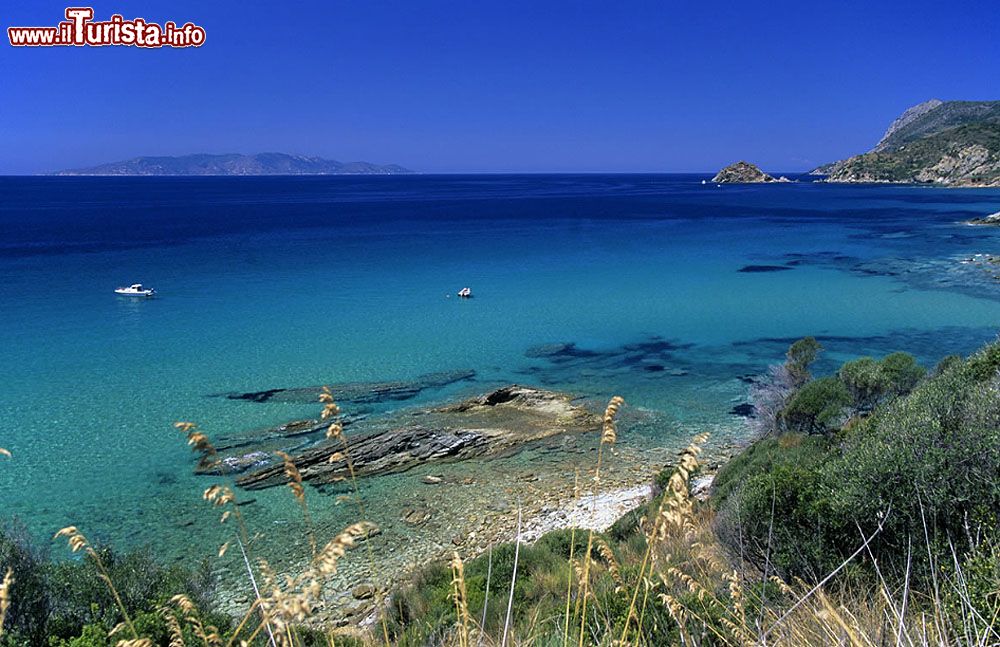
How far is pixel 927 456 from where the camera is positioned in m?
6.50

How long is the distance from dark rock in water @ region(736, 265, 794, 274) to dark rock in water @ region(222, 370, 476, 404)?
109ft

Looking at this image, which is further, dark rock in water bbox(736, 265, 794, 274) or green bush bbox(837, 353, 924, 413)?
dark rock in water bbox(736, 265, 794, 274)

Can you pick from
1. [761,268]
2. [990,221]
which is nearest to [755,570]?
[761,268]

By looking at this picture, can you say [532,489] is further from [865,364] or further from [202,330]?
[202,330]

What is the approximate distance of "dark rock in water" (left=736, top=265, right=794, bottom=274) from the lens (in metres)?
47.2

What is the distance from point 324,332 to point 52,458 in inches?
569

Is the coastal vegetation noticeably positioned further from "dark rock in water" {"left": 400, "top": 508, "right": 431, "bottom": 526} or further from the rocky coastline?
"dark rock in water" {"left": 400, "top": 508, "right": 431, "bottom": 526}

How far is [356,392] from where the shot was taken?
2142 cm

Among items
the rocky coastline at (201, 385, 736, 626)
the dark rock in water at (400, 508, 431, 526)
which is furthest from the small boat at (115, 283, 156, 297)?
the dark rock in water at (400, 508, 431, 526)

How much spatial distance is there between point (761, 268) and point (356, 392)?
3849cm

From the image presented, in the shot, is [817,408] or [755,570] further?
[817,408]

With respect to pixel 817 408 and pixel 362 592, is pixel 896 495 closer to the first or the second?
pixel 362 592

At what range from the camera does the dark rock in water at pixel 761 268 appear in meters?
Result: 47.2

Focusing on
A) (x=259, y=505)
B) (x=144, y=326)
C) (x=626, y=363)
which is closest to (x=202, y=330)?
(x=144, y=326)
